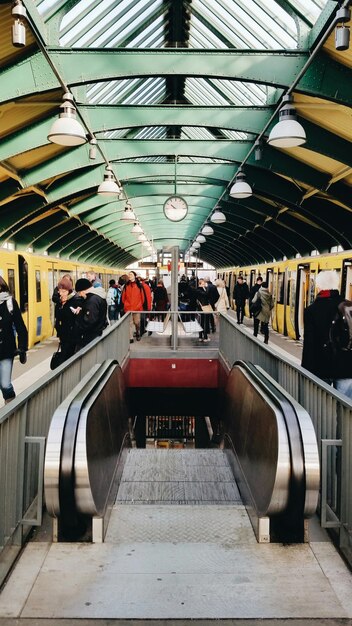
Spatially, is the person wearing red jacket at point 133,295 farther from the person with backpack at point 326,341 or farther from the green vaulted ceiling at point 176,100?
the person with backpack at point 326,341

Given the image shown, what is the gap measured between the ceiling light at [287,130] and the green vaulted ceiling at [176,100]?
0.81m

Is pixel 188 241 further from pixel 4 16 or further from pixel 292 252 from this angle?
pixel 4 16

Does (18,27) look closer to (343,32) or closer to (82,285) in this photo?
(82,285)

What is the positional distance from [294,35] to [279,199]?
860cm

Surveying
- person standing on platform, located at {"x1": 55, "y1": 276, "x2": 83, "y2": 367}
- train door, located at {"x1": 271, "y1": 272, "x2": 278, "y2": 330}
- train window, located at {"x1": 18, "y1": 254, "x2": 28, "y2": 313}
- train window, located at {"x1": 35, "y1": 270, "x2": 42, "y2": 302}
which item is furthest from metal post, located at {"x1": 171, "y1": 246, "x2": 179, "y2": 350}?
train door, located at {"x1": 271, "y1": 272, "x2": 278, "y2": 330}

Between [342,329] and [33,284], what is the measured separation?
551 inches

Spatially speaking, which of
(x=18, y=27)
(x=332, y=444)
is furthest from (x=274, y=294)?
(x=332, y=444)

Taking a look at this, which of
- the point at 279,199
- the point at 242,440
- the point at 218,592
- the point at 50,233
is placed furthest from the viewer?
the point at 50,233

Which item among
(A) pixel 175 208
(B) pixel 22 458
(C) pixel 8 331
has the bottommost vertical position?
(B) pixel 22 458

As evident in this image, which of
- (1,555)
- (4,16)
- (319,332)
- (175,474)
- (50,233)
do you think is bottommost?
(175,474)

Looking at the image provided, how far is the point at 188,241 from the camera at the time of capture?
46500 millimetres

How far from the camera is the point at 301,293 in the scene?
2025cm

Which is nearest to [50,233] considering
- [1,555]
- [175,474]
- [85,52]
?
[85,52]

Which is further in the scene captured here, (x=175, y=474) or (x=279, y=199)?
(x=279, y=199)
